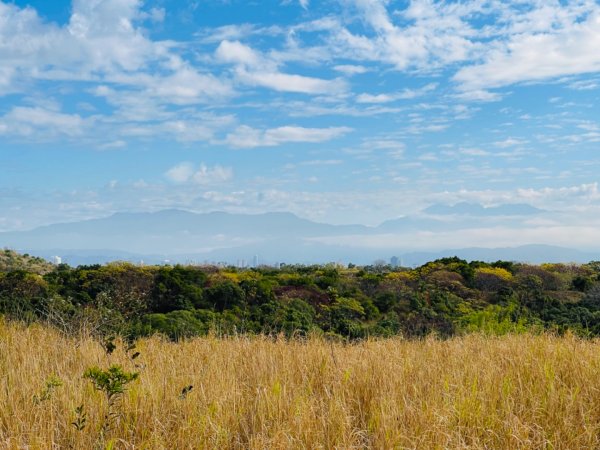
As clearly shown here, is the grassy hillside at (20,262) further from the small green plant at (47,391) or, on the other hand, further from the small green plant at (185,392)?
the small green plant at (185,392)

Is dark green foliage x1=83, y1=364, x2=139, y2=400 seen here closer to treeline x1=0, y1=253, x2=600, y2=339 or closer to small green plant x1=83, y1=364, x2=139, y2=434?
small green plant x1=83, y1=364, x2=139, y2=434

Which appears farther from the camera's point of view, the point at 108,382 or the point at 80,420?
the point at 108,382

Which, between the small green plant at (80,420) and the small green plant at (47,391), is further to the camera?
the small green plant at (47,391)

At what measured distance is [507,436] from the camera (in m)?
4.52

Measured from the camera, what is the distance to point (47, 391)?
5.16m

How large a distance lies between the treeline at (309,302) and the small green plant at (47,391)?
2730 millimetres

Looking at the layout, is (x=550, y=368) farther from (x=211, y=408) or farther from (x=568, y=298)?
(x=568, y=298)

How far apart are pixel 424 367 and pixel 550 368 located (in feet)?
4.19

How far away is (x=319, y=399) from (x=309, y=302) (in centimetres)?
767

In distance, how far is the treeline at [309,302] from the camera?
10273 millimetres

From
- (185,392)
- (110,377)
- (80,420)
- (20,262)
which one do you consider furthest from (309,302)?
(20,262)

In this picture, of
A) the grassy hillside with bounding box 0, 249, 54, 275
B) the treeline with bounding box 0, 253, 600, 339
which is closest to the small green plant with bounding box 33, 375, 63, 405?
the treeline with bounding box 0, 253, 600, 339

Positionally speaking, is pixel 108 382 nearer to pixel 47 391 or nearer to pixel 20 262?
→ pixel 47 391

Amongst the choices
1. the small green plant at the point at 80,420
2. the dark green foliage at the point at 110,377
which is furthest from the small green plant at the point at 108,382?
the small green plant at the point at 80,420
